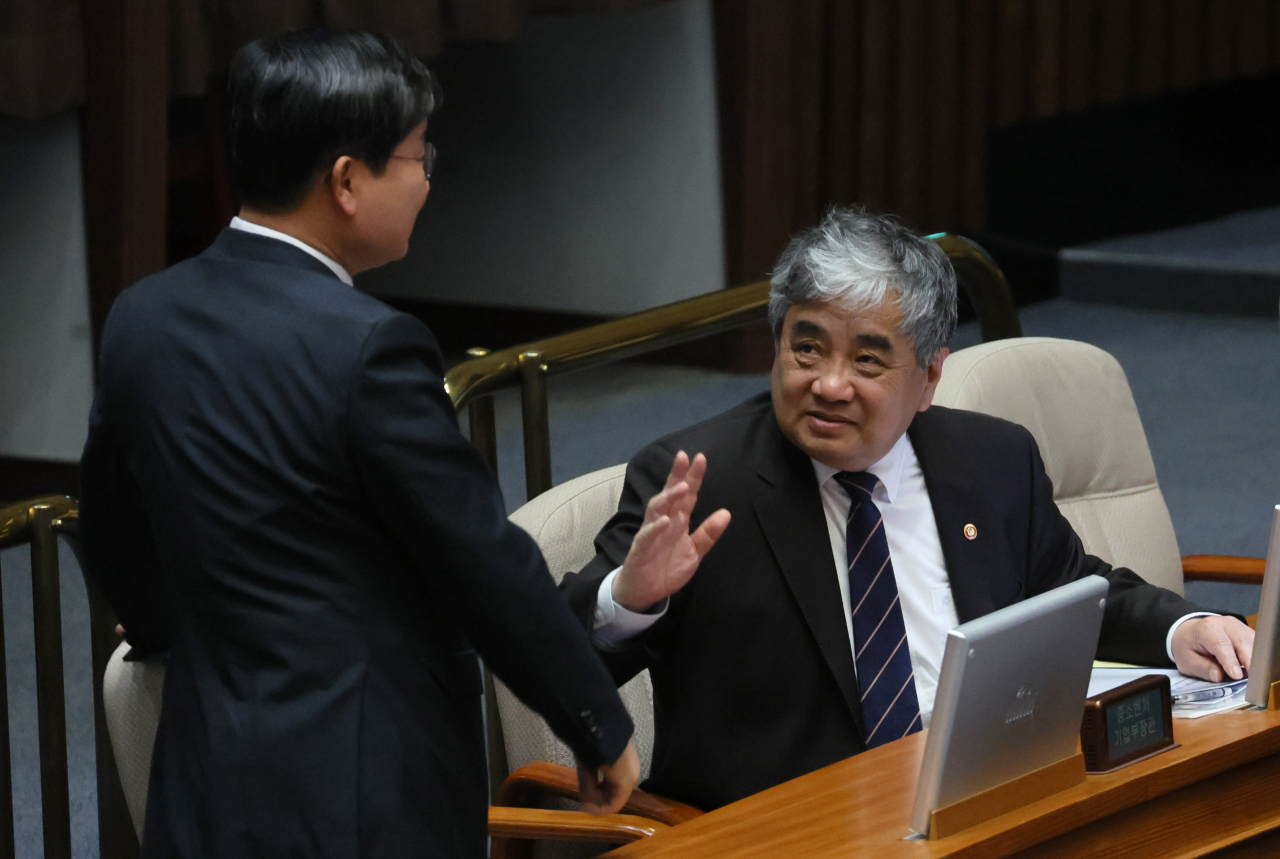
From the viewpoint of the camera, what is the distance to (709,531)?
5.77 ft

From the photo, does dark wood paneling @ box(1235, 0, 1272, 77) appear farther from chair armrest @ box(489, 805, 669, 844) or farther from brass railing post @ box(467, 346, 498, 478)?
chair armrest @ box(489, 805, 669, 844)

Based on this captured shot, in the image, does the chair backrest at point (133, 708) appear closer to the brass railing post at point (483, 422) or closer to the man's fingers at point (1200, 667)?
the brass railing post at point (483, 422)

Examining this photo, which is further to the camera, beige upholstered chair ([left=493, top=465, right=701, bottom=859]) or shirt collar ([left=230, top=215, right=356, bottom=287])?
beige upholstered chair ([left=493, top=465, right=701, bottom=859])

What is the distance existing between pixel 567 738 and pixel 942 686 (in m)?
0.37

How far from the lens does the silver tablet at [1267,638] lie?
6.03 ft

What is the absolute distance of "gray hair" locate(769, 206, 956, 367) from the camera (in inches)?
80.4

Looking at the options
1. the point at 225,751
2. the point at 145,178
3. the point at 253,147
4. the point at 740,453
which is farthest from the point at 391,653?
the point at 145,178

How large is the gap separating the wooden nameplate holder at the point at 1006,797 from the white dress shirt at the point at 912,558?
36 cm

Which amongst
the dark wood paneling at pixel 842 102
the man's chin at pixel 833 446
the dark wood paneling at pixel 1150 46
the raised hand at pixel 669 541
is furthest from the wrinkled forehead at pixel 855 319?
the dark wood paneling at pixel 1150 46

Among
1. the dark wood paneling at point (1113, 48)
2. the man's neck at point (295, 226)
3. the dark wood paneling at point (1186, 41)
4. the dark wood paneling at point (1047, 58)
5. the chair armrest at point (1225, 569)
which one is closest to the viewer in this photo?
the man's neck at point (295, 226)

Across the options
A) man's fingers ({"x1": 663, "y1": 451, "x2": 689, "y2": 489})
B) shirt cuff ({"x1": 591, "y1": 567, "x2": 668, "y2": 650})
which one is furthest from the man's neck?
shirt cuff ({"x1": 591, "y1": 567, "x2": 668, "y2": 650})

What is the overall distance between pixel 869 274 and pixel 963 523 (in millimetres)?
370

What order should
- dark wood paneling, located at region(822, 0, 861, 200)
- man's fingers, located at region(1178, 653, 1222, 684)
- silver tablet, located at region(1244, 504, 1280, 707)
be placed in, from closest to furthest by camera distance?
silver tablet, located at region(1244, 504, 1280, 707) → man's fingers, located at region(1178, 653, 1222, 684) → dark wood paneling, located at region(822, 0, 861, 200)

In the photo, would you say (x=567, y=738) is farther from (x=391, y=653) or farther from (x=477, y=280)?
(x=477, y=280)
